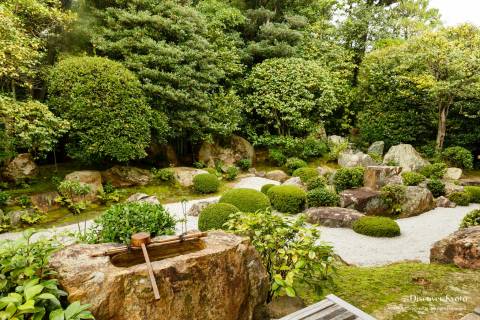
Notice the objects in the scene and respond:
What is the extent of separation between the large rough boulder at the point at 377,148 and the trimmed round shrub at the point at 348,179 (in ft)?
21.2

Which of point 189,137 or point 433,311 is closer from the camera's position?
point 433,311

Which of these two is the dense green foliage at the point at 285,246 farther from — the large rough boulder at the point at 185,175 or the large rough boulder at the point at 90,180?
the large rough boulder at the point at 185,175

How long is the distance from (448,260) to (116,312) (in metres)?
5.59

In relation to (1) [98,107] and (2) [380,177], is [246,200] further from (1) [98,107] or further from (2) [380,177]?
(1) [98,107]

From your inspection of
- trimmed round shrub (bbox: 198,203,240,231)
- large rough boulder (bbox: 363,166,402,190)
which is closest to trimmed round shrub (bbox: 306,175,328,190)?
large rough boulder (bbox: 363,166,402,190)

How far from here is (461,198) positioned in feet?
36.7

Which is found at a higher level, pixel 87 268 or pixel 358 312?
pixel 87 268

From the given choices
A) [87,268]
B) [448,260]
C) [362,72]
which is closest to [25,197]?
[87,268]

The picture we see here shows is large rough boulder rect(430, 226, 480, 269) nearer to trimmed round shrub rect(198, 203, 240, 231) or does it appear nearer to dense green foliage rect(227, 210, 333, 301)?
dense green foliage rect(227, 210, 333, 301)

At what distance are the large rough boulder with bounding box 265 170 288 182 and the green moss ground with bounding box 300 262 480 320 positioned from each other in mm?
8943

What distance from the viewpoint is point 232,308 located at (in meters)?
3.08

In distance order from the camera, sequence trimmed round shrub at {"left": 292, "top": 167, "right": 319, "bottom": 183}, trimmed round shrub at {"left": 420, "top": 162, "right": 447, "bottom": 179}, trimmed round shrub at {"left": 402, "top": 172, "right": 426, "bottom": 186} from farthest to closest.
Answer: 1. trimmed round shrub at {"left": 420, "top": 162, "right": 447, "bottom": 179}
2. trimmed round shrub at {"left": 292, "top": 167, "right": 319, "bottom": 183}
3. trimmed round shrub at {"left": 402, "top": 172, "right": 426, "bottom": 186}

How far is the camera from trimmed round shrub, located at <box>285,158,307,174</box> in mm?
15242

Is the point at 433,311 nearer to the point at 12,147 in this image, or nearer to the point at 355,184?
the point at 355,184
